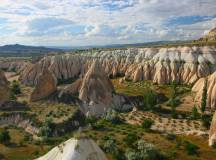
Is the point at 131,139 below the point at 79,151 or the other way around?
below

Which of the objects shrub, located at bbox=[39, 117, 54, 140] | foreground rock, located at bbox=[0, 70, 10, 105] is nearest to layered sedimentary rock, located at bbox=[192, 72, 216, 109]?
shrub, located at bbox=[39, 117, 54, 140]

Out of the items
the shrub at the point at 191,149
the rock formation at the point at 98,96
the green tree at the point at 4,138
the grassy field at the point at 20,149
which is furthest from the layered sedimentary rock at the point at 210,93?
the green tree at the point at 4,138

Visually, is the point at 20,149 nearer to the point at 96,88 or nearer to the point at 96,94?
the point at 96,94

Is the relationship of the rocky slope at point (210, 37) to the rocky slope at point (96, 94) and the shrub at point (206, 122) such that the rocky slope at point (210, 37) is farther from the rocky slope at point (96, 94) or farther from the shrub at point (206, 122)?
the shrub at point (206, 122)

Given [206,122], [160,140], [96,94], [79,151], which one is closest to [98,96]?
[96,94]

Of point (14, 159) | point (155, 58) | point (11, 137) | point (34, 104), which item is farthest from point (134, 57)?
point (14, 159)

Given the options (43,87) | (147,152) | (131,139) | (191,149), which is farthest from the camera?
(43,87)
